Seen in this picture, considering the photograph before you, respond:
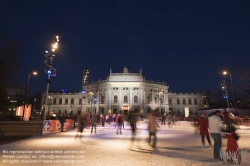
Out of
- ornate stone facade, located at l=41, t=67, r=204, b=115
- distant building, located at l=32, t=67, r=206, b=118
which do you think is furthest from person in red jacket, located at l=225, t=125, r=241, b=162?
ornate stone facade, located at l=41, t=67, r=204, b=115

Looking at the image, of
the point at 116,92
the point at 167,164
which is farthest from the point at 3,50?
the point at 116,92

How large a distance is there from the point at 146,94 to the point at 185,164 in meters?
71.4

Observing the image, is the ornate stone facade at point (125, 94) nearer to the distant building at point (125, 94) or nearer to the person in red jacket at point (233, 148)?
the distant building at point (125, 94)

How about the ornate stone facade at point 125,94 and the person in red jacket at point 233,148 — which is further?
the ornate stone facade at point 125,94

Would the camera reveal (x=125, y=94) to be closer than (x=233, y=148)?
No

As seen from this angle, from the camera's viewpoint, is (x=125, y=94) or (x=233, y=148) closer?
(x=233, y=148)

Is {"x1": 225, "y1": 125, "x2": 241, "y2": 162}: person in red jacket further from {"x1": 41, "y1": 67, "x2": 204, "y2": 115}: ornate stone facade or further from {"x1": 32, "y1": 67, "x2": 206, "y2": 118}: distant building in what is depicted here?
{"x1": 41, "y1": 67, "x2": 204, "y2": 115}: ornate stone facade

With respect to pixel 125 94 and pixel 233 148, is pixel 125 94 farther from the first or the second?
pixel 233 148

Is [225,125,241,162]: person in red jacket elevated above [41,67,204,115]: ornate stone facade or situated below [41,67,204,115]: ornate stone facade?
below

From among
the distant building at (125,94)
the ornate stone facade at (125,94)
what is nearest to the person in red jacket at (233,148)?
the distant building at (125,94)

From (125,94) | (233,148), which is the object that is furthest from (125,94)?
(233,148)

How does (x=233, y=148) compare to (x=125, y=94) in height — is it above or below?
below

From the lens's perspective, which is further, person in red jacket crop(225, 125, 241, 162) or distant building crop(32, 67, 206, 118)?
distant building crop(32, 67, 206, 118)

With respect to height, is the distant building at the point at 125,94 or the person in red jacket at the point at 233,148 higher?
the distant building at the point at 125,94
